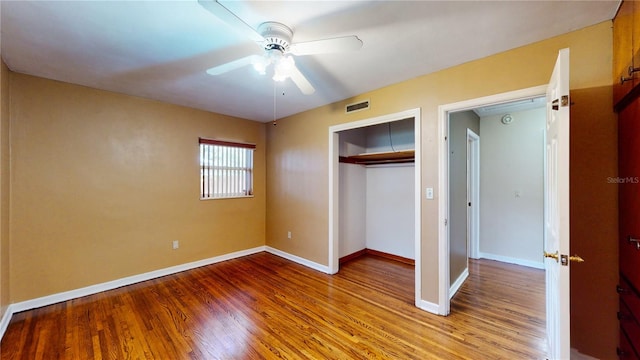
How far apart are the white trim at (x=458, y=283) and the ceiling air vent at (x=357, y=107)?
2.38 metres

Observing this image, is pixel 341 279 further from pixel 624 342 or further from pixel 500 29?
pixel 500 29

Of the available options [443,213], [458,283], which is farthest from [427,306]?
[443,213]

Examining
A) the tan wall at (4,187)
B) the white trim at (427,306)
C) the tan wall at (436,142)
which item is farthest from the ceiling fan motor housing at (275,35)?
the white trim at (427,306)

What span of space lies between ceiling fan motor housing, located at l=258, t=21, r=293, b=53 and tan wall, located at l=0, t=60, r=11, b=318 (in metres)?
2.48

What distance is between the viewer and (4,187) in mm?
2322

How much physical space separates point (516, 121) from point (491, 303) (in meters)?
2.89

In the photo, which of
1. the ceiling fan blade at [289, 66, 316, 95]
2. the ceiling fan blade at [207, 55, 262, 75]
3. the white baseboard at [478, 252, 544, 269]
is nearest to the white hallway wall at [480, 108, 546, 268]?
the white baseboard at [478, 252, 544, 269]

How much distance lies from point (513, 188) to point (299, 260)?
12.0 feet

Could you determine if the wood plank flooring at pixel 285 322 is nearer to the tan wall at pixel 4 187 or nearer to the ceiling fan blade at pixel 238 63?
the tan wall at pixel 4 187

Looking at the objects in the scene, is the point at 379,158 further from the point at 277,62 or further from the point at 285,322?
the point at 285,322

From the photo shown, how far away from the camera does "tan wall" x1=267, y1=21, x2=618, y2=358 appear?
1.70m

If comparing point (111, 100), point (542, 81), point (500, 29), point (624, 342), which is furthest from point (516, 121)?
point (111, 100)

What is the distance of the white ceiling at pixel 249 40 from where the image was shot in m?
1.59

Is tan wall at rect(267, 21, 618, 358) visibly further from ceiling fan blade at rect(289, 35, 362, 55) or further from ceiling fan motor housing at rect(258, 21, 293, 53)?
ceiling fan motor housing at rect(258, 21, 293, 53)
